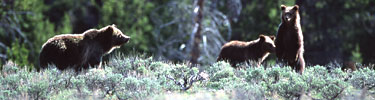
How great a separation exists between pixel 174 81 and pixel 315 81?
2648 mm

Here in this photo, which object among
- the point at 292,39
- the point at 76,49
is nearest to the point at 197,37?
the point at 292,39

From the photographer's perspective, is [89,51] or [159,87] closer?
[159,87]

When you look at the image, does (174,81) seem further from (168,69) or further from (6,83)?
(6,83)

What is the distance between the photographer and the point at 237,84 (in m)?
8.55

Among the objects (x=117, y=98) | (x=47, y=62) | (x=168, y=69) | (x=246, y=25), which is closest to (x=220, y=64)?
(x=168, y=69)

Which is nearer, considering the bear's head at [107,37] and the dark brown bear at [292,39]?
the dark brown bear at [292,39]

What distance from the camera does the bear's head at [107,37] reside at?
11213 mm

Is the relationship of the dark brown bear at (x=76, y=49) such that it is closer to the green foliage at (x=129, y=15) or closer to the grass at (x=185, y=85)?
the grass at (x=185, y=85)

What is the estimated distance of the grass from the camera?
8148mm

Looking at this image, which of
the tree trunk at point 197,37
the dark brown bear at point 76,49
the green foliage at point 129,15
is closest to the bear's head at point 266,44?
the dark brown bear at point 76,49

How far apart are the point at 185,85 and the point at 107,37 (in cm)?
264

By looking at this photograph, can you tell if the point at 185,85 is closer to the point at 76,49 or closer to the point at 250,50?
the point at 76,49

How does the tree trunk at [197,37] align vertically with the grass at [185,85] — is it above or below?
above

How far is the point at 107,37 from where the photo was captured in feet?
37.3
